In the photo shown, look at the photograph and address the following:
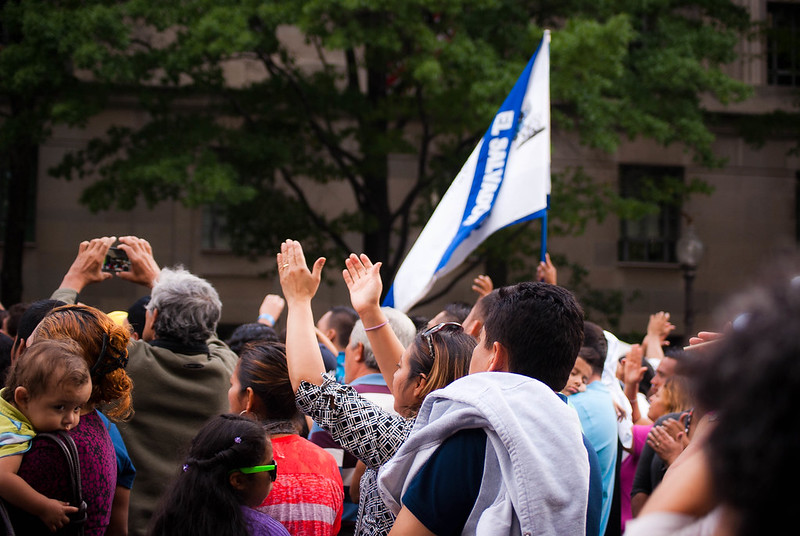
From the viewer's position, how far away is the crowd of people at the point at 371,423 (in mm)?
1188

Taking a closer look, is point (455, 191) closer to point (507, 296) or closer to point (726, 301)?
point (507, 296)

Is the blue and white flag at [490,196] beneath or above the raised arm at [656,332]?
above

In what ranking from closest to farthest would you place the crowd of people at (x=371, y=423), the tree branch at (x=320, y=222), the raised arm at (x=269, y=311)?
the crowd of people at (x=371, y=423) → the raised arm at (x=269, y=311) → the tree branch at (x=320, y=222)

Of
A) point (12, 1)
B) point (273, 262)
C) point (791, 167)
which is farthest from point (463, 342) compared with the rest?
point (791, 167)

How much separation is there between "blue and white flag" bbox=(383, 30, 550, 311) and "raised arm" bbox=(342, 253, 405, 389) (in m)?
2.29

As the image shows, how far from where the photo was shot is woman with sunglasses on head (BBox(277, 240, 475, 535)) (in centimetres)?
272

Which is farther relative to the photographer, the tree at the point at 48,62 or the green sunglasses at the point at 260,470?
the tree at the point at 48,62

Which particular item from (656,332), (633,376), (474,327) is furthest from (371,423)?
(656,332)

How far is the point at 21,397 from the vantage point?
2.76 metres

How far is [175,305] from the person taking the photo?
395 cm

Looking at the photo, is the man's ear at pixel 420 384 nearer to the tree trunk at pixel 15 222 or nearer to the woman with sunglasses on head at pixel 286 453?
the woman with sunglasses on head at pixel 286 453

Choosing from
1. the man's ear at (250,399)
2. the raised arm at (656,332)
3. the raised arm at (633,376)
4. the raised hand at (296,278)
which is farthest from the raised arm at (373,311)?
the raised arm at (656,332)

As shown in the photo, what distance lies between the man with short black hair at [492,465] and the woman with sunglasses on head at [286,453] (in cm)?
74

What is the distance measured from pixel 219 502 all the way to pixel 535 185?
4.04 m
